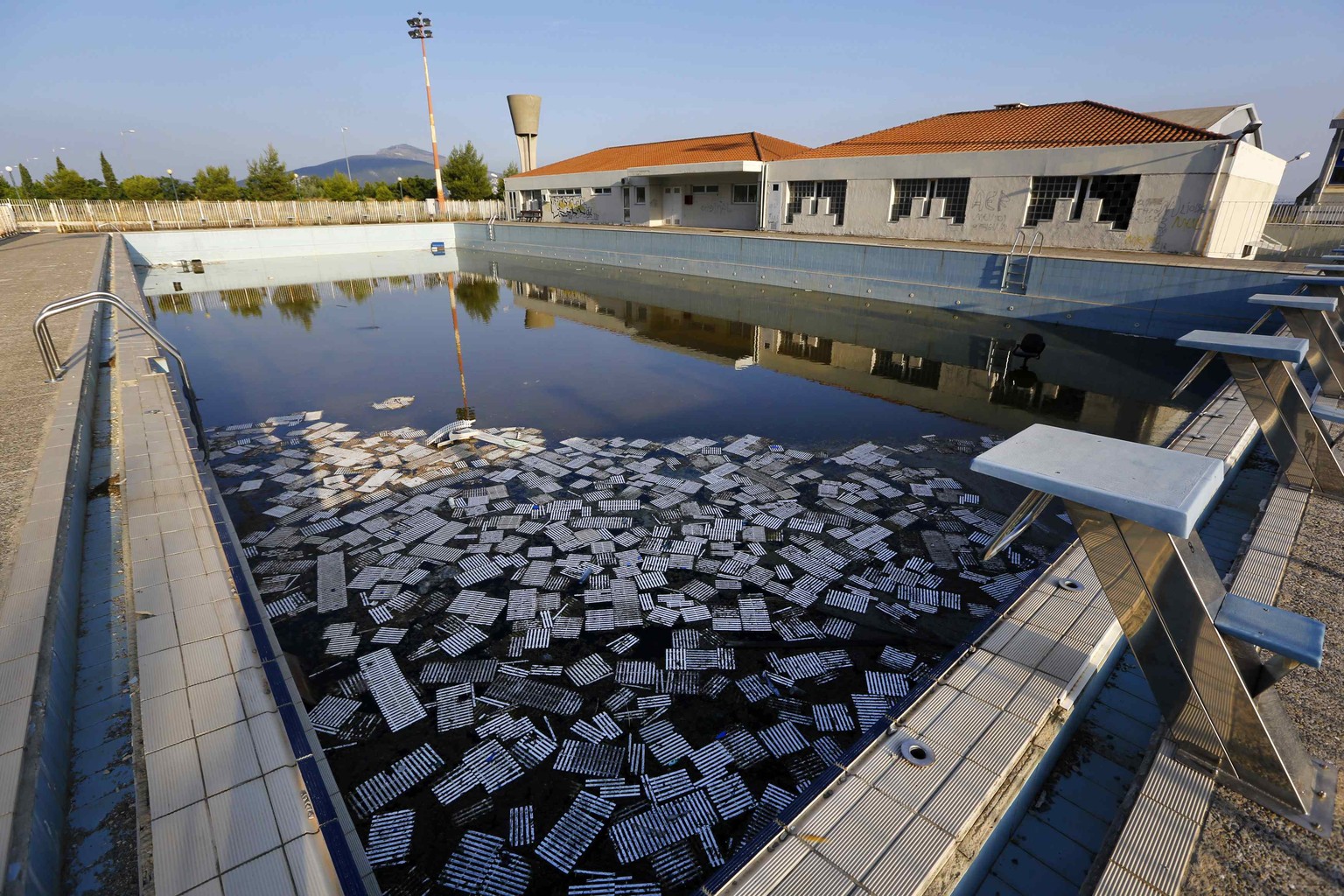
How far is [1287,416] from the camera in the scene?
479 centimetres

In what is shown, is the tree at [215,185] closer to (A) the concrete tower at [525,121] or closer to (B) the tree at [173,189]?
(B) the tree at [173,189]

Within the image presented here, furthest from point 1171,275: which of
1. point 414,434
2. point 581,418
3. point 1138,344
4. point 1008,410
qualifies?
point 414,434

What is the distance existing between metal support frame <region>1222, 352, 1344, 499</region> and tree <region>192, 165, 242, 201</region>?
2123 inches

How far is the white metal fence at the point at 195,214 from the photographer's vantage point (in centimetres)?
3136

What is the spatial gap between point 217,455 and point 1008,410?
39.0ft

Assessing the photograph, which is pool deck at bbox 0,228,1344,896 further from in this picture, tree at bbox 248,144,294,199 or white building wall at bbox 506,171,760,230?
tree at bbox 248,144,294,199

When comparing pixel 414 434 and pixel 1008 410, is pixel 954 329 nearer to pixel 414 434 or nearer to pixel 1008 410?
pixel 1008 410

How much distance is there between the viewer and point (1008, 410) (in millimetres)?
10266

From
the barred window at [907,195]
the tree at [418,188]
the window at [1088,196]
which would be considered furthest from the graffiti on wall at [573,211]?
the window at [1088,196]

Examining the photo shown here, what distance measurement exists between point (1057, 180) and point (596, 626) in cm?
2040

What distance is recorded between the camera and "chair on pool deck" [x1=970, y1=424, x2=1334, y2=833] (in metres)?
2.26

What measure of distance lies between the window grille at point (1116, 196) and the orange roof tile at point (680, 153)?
13.2 metres

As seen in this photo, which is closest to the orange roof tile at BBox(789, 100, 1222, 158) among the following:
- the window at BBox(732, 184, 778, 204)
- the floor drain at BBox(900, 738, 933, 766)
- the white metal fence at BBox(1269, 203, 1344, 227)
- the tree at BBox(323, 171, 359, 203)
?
the window at BBox(732, 184, 778, 204)

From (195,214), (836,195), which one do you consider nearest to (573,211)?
(836,195)
